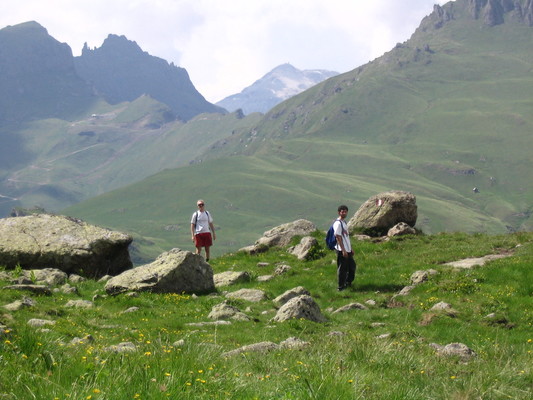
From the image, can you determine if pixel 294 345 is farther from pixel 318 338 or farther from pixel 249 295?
pixel 249 295

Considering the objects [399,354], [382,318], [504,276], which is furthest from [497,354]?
[504,276]

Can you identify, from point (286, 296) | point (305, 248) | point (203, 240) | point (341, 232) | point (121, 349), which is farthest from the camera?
point (305, 248)

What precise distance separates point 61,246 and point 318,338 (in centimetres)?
2050

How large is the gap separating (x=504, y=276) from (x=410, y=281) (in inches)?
155

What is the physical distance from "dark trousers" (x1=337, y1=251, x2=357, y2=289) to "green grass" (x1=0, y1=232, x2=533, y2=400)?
577mm

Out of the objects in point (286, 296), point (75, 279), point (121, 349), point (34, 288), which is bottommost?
point (286, 296)

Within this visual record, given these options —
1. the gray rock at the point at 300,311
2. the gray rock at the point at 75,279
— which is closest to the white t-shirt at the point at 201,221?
the gray rock at the point at 75,279

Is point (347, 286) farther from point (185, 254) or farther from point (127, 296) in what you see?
point (127, 296)

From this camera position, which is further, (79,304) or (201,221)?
(201,221)

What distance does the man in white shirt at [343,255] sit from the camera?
2608 centimetres

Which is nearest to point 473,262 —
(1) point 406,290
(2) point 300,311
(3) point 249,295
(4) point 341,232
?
(1) point 406,290

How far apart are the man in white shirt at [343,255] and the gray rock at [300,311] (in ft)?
20.1

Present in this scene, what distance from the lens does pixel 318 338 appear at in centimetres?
1500

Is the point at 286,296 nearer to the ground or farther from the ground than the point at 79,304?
nearer to the ground
